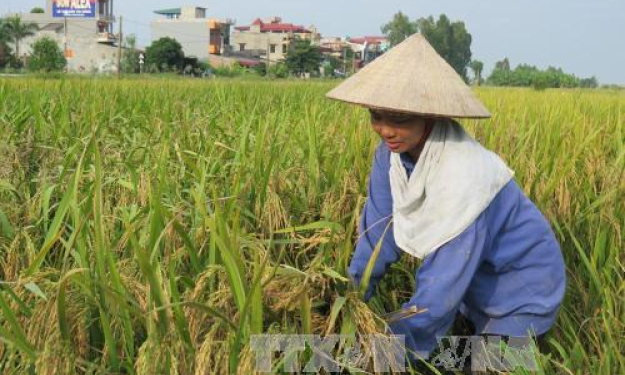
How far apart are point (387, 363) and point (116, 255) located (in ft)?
2.10

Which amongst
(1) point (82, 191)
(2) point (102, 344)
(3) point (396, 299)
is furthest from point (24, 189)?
(3) point (396, 299)

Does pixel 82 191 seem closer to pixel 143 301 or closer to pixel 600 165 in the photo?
pixel 143 301

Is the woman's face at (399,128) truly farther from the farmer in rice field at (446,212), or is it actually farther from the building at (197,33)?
the building at (197,33)

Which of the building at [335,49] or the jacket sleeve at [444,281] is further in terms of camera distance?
the building at [335,49]

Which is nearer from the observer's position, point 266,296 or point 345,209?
point 266,296

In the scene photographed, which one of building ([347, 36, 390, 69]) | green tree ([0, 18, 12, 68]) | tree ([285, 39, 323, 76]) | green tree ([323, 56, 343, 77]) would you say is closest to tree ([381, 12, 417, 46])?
building ([347, 36, 390, 69])

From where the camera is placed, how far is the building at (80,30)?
152 feet

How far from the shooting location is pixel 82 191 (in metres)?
1.74

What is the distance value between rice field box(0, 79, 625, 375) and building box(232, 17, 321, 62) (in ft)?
193

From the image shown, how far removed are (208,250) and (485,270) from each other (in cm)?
62

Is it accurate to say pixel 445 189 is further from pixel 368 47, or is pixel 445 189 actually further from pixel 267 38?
pixel 368 47

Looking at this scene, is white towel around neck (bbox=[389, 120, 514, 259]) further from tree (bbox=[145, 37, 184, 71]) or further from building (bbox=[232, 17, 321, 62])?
building (bbox=[232, 17, 321, 62])

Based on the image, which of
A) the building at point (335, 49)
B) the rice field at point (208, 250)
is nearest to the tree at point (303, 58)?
the building at point (335, 49)

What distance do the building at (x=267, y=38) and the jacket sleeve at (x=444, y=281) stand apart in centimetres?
5954
